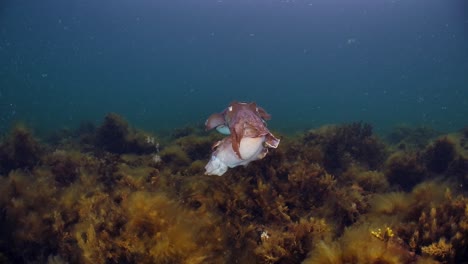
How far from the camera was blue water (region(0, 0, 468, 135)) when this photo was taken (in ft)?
205

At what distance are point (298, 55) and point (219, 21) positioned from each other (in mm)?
50868

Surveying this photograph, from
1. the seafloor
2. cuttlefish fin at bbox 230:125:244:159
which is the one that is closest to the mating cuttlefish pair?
cuttlefish fin at bbox 230:125:244:159

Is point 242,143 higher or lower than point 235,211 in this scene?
higher

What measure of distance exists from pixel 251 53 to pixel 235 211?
141m

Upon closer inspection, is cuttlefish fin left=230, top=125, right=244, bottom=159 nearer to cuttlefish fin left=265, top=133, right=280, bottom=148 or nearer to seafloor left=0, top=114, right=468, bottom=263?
cuttlefish fin left=265, top=133, right=280, bottom=148

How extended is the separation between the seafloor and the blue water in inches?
1586

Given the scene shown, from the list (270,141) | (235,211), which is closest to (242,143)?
→ (270,141)

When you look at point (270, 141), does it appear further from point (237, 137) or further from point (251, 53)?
point (251, 53)

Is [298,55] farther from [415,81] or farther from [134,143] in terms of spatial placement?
[134,143]

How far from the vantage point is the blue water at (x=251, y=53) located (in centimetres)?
6261

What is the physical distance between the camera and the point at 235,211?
4.46 metres

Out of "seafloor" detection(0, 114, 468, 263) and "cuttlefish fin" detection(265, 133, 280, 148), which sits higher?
"cuttlefish fin" detection(265, 133, 280, 148)

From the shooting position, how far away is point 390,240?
3008 millimetres

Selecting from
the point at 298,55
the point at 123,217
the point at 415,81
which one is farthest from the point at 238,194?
the point at 298,55
